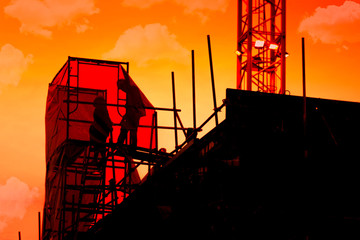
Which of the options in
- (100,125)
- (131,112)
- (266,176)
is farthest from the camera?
(131,112)

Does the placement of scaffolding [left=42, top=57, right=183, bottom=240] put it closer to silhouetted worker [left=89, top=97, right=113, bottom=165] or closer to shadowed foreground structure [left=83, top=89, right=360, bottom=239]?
silhouetted worker [left=89, top=97, right=113, bottom=165]

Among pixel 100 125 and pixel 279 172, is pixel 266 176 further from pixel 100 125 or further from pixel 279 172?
pixel 100 125

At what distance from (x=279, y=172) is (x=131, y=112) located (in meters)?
7.00

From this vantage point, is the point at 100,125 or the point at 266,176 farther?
the point at 100,125

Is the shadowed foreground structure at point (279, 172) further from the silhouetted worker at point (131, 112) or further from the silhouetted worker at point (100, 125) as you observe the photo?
the silhouetted worker at point (131, 112)

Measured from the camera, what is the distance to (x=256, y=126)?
37.9 feet

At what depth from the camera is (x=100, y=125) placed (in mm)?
17109

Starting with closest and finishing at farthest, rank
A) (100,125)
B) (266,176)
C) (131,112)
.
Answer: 1. (266,176)
2. (100,125)
3. (131,112)

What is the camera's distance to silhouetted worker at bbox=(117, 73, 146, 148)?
17.6 metres

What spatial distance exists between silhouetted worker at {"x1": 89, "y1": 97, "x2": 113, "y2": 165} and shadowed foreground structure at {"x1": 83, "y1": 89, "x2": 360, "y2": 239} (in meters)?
5.28

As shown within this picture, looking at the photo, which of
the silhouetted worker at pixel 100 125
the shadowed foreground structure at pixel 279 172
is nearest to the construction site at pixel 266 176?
the shadowed foreground structure at pixel 279 172

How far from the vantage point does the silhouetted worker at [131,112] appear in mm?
17562

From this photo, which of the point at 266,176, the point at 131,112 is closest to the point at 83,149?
the point at 131,112

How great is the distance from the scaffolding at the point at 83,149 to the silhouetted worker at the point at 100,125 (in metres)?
0.07
